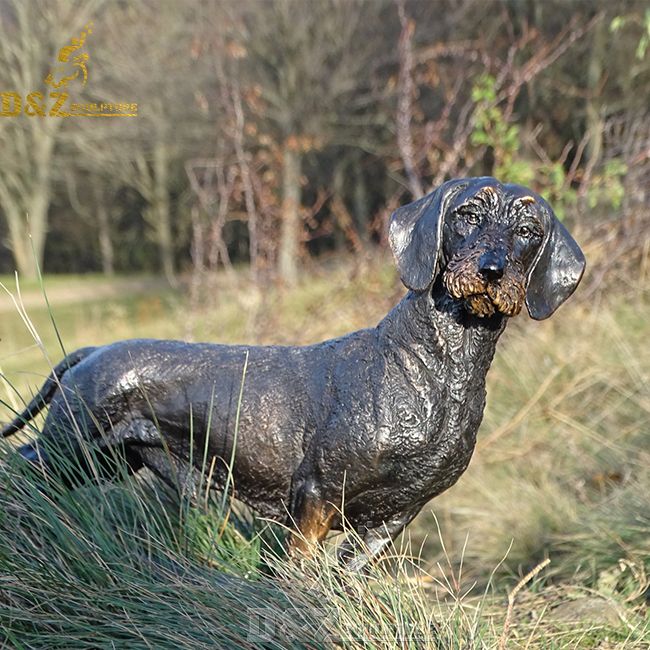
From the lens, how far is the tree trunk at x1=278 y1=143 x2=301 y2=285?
8883 mm

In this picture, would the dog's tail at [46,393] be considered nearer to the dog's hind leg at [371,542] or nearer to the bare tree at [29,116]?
the dog's hind leg at [371,542]

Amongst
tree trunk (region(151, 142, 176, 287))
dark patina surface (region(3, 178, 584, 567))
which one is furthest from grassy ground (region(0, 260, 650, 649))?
tree trunk (region(151, 142, 176, 287))

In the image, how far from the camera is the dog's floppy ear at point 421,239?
7.77ft

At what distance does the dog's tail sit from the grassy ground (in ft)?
0.60

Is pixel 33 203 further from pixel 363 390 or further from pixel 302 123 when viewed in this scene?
pixel 363 390

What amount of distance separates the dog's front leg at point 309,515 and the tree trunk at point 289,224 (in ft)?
16.9

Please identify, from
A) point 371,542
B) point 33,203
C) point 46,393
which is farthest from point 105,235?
point 371,542

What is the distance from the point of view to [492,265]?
84.3 inches

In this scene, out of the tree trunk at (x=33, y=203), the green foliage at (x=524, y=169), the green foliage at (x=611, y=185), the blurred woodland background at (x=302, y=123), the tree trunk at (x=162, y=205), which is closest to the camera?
the green foliage at (x=611, y=185)

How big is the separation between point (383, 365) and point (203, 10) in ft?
45.4

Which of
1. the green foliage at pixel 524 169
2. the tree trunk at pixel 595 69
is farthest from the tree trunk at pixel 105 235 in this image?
the green foliage at pixel 524 169

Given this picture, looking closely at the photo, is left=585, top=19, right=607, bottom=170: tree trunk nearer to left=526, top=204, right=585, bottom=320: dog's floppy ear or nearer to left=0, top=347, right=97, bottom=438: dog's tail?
left=526, top=204, right=585, bottom=320: dog's floppy ear

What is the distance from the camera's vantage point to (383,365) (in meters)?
2.50

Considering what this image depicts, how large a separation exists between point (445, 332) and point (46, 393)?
55.1 inches
